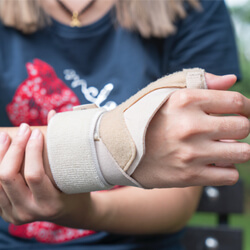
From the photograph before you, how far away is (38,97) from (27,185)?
0.38m

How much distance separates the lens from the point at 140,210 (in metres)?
1.21

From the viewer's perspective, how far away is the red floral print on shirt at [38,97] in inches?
48.6

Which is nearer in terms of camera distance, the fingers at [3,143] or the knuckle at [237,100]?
the knuckle at [237,100]

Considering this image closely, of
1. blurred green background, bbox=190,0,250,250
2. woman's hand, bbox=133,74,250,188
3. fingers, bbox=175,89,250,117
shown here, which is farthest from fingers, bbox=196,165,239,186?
blurred green background, bbox=190,0,250,250

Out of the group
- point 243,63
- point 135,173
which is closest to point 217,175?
point 135,173

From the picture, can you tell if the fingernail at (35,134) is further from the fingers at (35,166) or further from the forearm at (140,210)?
the forearm at (140,210)

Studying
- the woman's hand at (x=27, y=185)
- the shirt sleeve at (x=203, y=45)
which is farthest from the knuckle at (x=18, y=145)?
the shirt sleeve at (x=203, y=45)

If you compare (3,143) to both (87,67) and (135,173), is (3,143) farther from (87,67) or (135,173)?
(87,67)

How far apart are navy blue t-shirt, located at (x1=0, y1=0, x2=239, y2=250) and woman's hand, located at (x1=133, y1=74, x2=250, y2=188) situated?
18.3 inches

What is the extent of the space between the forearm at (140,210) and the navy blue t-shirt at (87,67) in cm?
7

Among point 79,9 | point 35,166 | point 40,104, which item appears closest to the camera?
point 35,166

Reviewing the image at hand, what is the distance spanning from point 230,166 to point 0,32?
82 centimetres

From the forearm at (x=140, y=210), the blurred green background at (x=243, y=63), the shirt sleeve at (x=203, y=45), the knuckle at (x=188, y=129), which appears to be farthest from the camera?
the blurred green background at (x=243, y=63)

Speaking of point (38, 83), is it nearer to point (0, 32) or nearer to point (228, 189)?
point (0, 32)
